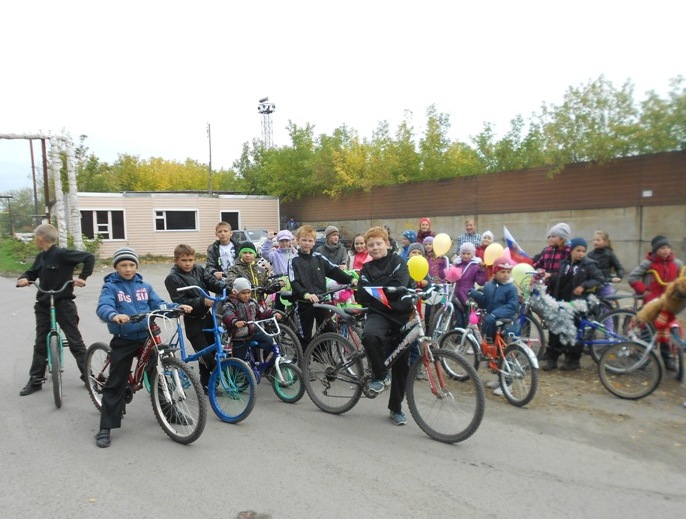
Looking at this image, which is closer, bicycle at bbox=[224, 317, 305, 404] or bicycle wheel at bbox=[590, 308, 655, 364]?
bicycle at bbox=[224, 317, 305, 404]

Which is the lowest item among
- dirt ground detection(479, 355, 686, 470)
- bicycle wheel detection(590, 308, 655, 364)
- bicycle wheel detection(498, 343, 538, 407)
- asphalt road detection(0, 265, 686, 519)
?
dirt ground detection(479, 355, 686, 470)

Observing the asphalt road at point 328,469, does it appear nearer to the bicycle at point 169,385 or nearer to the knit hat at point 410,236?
the bicycle at point 169,385

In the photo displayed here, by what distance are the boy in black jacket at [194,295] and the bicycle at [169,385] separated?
1.53 ft

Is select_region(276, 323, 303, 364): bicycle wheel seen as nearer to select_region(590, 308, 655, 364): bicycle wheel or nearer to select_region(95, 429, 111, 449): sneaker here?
select_region(95, 429, 111, 449): sneaker

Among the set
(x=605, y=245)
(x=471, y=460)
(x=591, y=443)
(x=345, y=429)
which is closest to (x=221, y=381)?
(x=345, y=429)

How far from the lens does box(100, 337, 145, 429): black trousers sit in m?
4.51

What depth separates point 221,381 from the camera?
4.91m

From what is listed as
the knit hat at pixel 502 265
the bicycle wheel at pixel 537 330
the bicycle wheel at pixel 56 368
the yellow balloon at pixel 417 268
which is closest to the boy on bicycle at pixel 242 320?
the yellow balloon at pixel 417 268

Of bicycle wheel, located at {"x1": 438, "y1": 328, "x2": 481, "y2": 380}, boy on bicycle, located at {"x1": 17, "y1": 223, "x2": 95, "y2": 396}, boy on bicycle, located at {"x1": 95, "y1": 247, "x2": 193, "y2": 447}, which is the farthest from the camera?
bicycle wheel, located at {"x1": 438, "y1": 328, "x2": 481, "y2": 380}

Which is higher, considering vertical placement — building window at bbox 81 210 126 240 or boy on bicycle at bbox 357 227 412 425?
building window at bbox 81 210 126 240

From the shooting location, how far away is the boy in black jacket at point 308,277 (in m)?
6.16

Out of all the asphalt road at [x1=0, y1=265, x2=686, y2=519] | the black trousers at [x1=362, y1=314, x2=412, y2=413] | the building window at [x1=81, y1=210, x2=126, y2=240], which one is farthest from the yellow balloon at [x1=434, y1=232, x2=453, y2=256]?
the building window at [x1=81, y1=210, x2=126, y2=240]

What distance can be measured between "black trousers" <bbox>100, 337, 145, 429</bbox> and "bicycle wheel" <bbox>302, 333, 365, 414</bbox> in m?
1.78

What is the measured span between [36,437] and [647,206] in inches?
648
